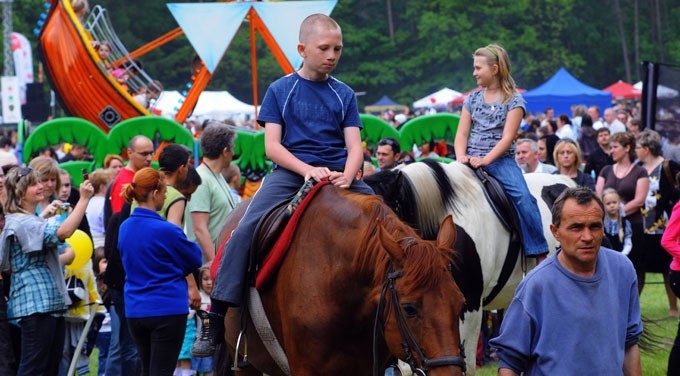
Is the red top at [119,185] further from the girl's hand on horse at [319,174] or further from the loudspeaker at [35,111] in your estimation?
the loudspeaker at [35,111]

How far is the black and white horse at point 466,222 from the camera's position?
23.6 ft

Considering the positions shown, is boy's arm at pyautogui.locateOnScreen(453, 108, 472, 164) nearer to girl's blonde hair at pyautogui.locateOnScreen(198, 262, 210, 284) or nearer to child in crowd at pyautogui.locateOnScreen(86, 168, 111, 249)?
girl's blonde hair at pyautogui.locateOnScreen(198, 262, 210, 284)

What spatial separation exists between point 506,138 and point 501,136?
0.19m

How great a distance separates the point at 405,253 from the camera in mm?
4605

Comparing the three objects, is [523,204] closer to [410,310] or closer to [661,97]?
[410,310]

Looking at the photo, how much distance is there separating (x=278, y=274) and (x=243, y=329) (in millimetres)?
526

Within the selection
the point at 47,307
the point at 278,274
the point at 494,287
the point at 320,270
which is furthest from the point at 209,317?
the point at 494,287

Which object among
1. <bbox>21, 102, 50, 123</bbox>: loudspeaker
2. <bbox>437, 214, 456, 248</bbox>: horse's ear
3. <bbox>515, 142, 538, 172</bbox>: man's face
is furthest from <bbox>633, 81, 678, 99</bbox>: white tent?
<bbox>21, 102, 50, 123</bbox>: loudspeaker

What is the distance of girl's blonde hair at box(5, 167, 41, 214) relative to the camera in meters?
7.56

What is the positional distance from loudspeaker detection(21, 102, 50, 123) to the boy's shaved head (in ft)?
77.5

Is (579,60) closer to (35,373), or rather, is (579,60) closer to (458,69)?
(458,69)

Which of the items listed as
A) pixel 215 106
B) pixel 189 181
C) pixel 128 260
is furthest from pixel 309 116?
pixel 215 106

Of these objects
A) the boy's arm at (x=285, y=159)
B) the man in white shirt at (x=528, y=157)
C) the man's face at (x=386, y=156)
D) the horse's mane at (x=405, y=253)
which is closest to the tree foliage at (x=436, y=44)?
the man in white shirt at (x=528, y=157)

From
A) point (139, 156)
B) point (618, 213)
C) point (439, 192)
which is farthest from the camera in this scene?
point (618, 213)
